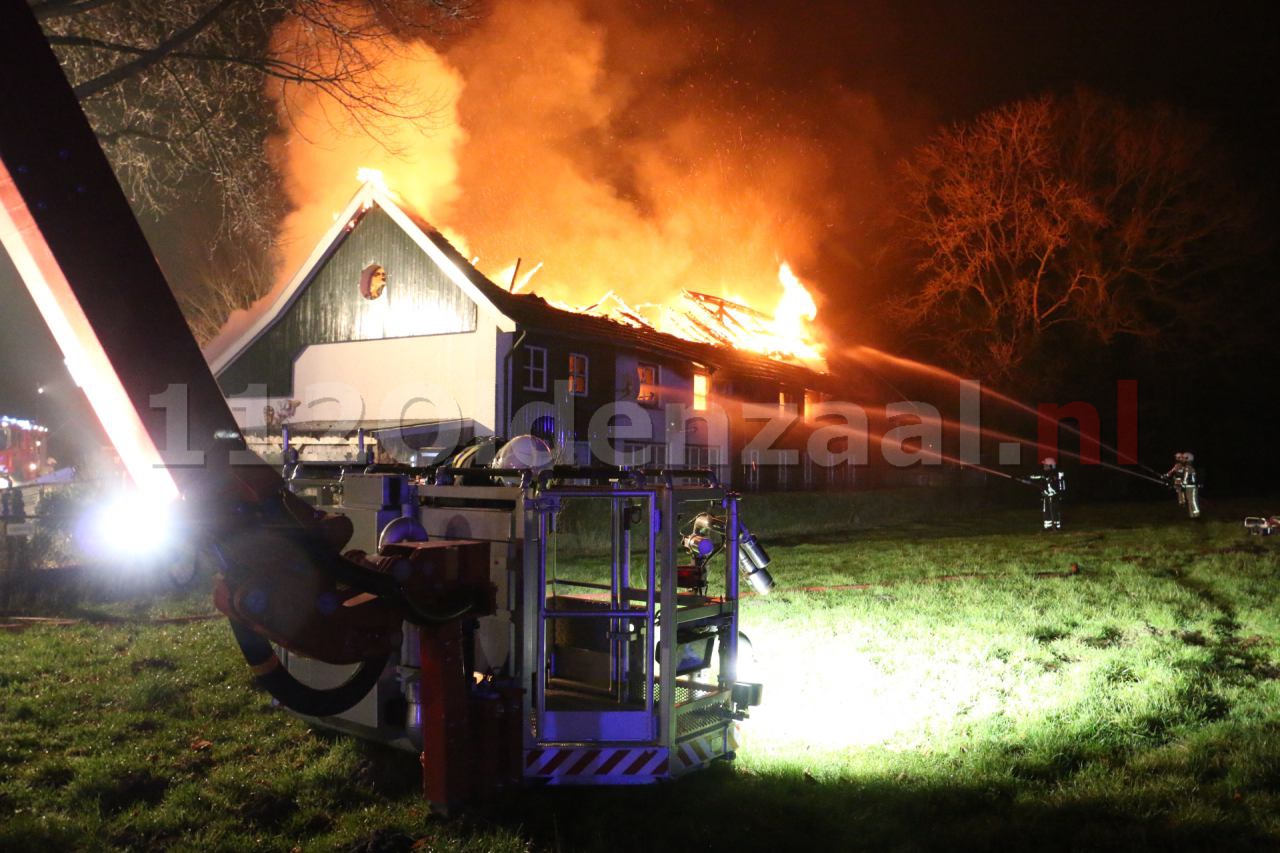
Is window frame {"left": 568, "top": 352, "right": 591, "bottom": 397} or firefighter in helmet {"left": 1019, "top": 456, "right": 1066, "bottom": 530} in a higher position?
window frame {"left": 568, "top": 352, "right": 591, "bottom": 397}

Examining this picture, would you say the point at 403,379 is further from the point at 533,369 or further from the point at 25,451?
the point at 25,451

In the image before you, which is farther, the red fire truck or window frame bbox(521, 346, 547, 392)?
the red fire truck

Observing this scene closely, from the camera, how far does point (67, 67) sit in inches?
586

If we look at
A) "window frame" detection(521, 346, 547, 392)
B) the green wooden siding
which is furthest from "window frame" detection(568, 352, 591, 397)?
the green wooden siding

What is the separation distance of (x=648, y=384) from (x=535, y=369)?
6109 millimetres

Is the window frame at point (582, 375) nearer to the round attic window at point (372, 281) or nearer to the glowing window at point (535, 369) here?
the glowing window at point (535, 369)

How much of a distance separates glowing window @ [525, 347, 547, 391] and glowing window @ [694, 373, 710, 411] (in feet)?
27.7

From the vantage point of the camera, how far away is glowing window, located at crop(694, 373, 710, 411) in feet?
114

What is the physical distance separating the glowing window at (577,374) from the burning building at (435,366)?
2.5 inches

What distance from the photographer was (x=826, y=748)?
22.9ft

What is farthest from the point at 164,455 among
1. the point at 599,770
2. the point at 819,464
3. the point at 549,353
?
the point at 819,464

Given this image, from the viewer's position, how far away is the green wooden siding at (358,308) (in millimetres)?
27453

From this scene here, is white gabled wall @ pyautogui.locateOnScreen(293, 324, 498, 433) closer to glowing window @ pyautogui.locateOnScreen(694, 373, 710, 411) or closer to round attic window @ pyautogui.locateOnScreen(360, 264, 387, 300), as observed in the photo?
round attic window @ pyautogui.locateOnScreen(360, 264, 387, 300)

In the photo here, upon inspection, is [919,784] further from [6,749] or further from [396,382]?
[396,382]
